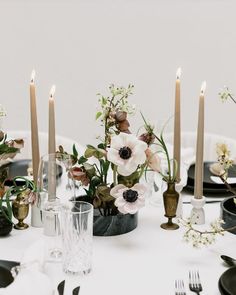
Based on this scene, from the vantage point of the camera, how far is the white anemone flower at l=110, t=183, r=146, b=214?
4.61 feet

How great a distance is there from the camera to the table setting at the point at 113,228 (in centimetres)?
121

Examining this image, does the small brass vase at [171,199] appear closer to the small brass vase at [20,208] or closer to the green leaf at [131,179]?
the green leaf at [131,179]

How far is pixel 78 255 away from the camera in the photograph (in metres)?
1.28

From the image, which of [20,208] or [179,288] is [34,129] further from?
[179,288]

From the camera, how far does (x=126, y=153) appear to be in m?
1.38

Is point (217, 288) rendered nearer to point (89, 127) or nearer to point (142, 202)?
point (142, 202)

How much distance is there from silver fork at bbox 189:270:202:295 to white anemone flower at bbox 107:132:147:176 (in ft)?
0.93

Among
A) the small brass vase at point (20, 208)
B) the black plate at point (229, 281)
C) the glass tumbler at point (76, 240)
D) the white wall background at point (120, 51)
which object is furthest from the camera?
the white wall background at point (120, 51)

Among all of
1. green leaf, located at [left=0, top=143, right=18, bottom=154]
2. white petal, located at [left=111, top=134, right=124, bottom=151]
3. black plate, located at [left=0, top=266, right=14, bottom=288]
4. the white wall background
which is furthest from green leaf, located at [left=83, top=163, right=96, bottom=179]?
the white wall background

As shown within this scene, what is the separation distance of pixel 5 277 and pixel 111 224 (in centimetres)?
35

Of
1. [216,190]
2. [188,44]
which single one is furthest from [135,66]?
[216,190]

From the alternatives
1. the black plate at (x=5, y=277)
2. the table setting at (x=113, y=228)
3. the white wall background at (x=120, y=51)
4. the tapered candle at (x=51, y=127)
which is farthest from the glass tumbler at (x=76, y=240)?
the white wall background at (x=120, y=51)

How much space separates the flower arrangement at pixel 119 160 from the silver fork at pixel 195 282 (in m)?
0.22

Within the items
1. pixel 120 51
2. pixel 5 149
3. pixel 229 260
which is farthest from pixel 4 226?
pixel 120 51
